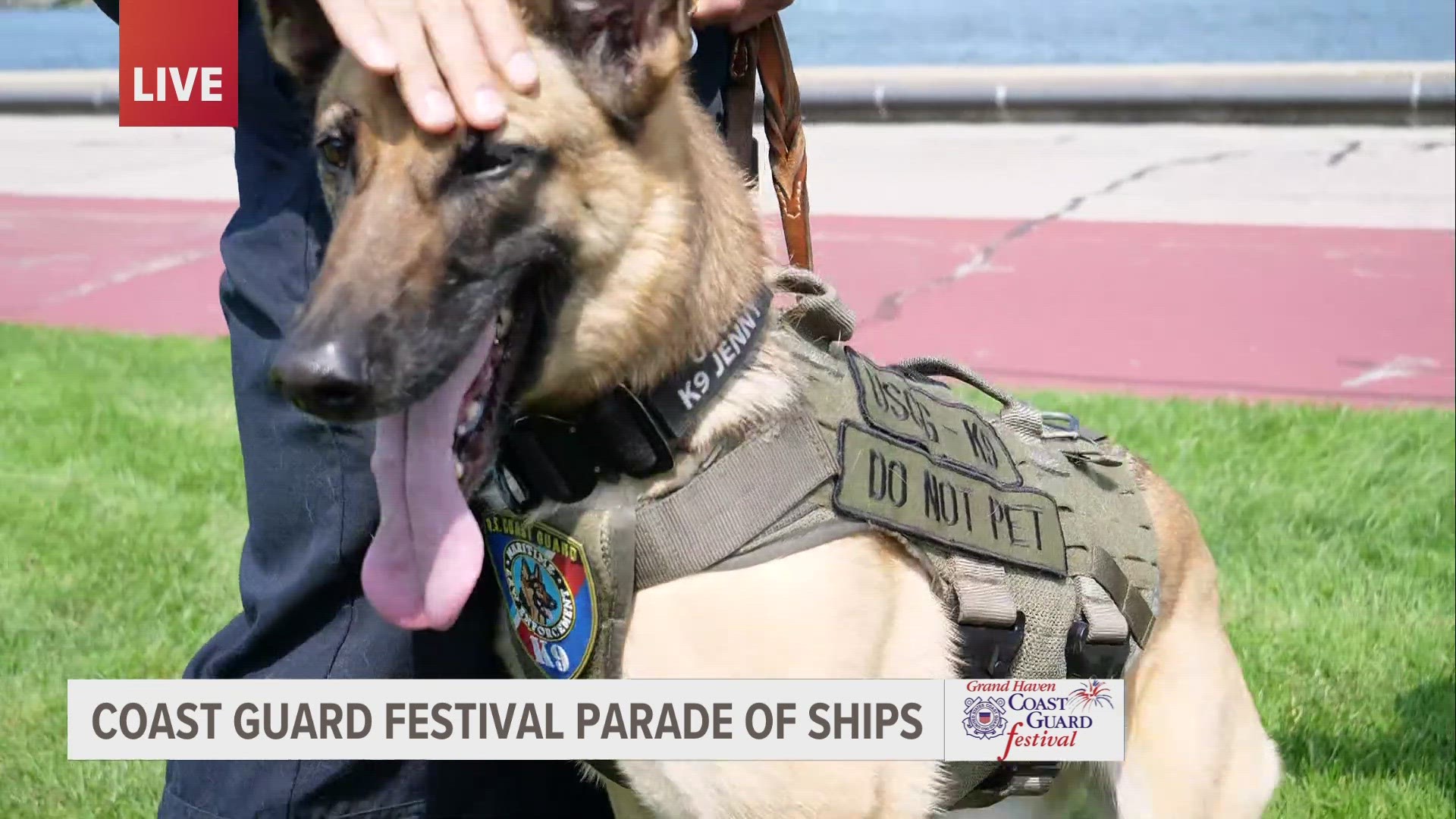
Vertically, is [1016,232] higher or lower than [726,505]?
lower

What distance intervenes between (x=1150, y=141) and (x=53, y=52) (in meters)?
13.7

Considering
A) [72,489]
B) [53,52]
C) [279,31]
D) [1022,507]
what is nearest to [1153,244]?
[72,489]

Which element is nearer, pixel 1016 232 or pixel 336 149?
pixel 336 149

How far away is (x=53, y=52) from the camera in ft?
61.6

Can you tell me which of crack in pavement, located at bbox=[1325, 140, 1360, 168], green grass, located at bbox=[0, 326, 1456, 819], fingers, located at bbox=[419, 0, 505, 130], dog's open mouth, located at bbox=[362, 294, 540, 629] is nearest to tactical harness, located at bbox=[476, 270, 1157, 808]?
dog's open mouth, located at bbox=[362, 294, 540, 629]

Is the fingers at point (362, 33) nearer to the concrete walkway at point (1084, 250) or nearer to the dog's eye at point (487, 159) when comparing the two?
the dog's eye at point (487, 159)

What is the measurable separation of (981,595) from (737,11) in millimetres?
1044

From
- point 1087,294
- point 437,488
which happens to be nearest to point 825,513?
point 437,488

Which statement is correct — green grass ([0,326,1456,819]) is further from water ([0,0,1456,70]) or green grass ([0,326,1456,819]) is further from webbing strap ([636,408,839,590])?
water ([0,0,1456,70])

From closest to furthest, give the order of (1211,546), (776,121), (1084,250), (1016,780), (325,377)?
(325,377) → (1016,780) → (776,121) → (1211,546) → (1084,250)

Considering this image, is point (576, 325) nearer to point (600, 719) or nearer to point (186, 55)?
point (600, 719)

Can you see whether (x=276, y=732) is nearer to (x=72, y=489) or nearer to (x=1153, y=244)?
(x=72, y=489)

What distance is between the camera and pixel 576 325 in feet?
6.75

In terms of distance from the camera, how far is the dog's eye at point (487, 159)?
1938mm
